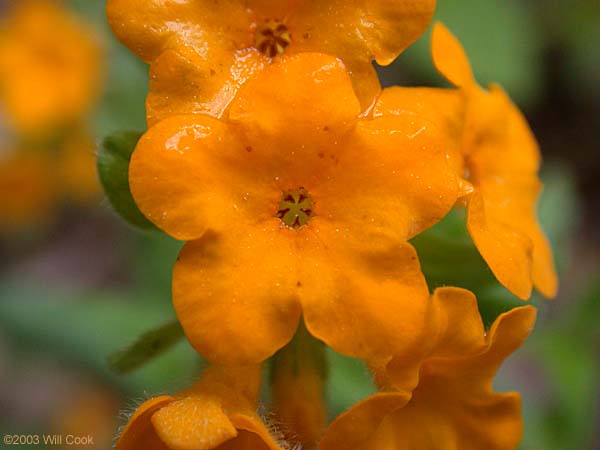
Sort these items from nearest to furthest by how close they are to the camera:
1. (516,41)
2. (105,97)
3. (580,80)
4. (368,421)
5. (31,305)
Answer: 1. (368,421)
2. (31,305)
3. (105,97)
4. (516,41)
5. (580,80)

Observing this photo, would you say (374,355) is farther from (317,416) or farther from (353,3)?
(353,3)

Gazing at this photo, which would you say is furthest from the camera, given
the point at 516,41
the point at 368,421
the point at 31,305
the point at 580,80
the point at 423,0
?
the point at 580,80

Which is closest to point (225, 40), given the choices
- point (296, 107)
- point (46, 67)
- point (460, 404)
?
point (296, 107)

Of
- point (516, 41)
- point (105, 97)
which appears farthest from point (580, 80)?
point (105, 97)

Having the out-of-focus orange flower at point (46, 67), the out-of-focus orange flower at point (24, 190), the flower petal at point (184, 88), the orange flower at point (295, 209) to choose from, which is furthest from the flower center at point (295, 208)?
the out-of-focus orange flower at point (24, 190)

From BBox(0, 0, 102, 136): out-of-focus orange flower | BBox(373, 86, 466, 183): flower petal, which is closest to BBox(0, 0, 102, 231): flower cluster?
BBox(0, 0, 102, 136): out-of-focus orange flower

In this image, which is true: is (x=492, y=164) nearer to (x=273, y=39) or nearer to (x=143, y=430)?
(x=273, y=39)
